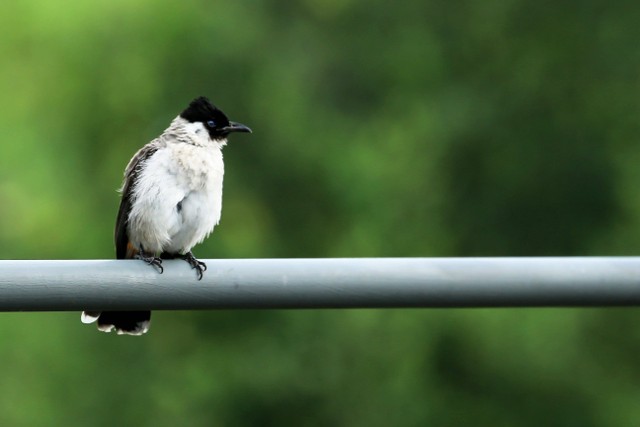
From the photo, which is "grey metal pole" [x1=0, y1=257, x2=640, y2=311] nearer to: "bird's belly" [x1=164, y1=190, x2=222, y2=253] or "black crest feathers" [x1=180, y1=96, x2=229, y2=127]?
"bird's belly" [x1=164, y1=190, x2=222, y2=253]

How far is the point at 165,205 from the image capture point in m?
5.14

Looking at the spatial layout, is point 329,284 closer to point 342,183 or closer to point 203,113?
point 203,113

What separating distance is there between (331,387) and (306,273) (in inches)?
514

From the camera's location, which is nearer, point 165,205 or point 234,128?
point 165,205

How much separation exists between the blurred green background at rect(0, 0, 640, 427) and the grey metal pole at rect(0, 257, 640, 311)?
12.0 meters

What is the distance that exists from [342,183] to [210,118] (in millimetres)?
10277

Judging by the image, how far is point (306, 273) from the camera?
234cm

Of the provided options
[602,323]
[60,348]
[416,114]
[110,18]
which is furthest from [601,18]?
[60,348]

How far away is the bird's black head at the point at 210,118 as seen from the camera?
18.9 ft

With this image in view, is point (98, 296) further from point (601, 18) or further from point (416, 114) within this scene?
point (601, 18)

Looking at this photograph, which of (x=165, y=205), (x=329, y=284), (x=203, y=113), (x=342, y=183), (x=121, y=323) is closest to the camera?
(x=329, y=284)

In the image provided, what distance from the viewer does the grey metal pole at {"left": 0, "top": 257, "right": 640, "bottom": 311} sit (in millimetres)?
2320

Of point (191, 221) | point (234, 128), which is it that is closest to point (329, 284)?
point (191, 221)

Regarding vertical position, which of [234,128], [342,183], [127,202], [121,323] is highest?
[234,128]
